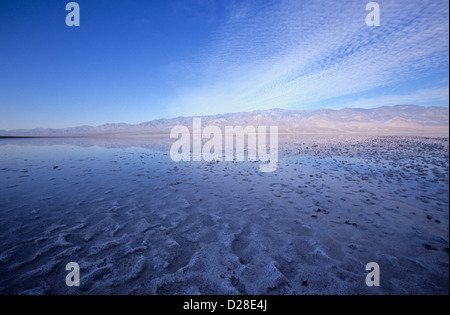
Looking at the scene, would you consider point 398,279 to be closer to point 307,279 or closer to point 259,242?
point 307,279

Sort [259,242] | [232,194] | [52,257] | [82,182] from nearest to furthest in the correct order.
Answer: [52,257], [259,242], [232,194], [82,182]

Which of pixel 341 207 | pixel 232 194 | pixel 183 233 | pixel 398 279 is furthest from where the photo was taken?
pixel 232 194

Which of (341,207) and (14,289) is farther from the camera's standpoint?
(341,207)

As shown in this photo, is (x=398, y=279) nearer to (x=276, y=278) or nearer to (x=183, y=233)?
(x=276, y=278)

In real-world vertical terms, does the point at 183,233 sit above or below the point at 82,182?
below

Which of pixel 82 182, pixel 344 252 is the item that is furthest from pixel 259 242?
pixel 82 182
